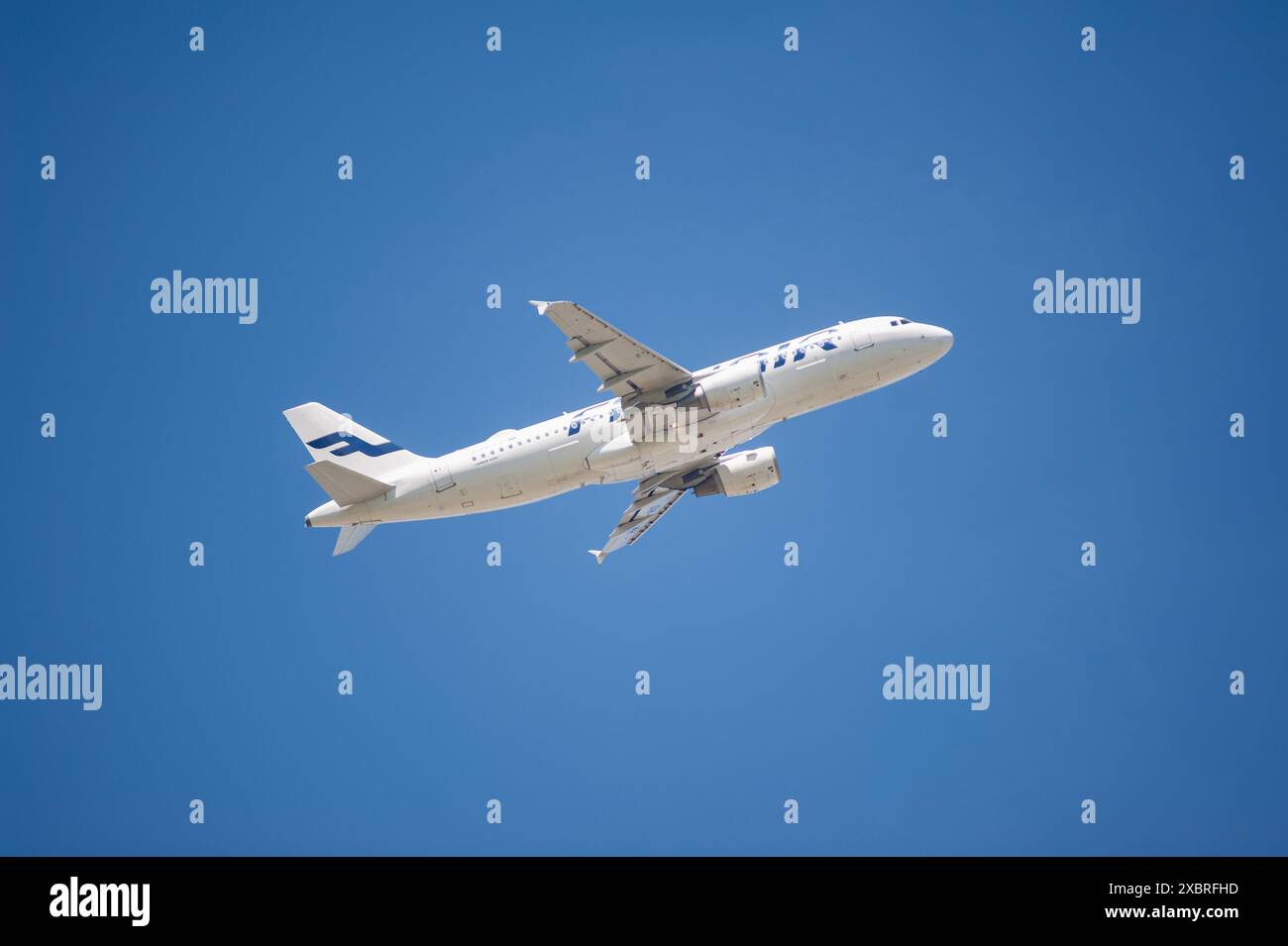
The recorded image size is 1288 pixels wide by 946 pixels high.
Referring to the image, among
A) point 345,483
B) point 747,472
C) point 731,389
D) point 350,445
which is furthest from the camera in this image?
point 747,472

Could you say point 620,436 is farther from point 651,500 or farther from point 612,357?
point 651,500

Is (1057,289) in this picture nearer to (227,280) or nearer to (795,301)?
(795,301)

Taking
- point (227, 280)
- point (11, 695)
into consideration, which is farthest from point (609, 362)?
point (11, 695)

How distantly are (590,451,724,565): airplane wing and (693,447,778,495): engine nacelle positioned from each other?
0.70 metres

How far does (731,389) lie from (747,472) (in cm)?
700

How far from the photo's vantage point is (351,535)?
182 feet

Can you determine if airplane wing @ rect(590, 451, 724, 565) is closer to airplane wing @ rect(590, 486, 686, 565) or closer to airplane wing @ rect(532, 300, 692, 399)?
airplane wing @ rect(590, 486, 686, 565)

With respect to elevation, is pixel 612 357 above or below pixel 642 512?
above

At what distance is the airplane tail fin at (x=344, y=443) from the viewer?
57312 mm

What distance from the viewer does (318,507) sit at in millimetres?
55625

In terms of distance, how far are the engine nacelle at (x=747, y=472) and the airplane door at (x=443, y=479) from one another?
40.0 feet

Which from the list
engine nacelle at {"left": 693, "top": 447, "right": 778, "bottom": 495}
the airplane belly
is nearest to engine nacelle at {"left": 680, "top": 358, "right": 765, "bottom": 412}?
the airplane belly

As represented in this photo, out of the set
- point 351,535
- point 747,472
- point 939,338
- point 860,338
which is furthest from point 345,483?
point 939,338

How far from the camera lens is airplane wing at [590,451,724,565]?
6047cm
